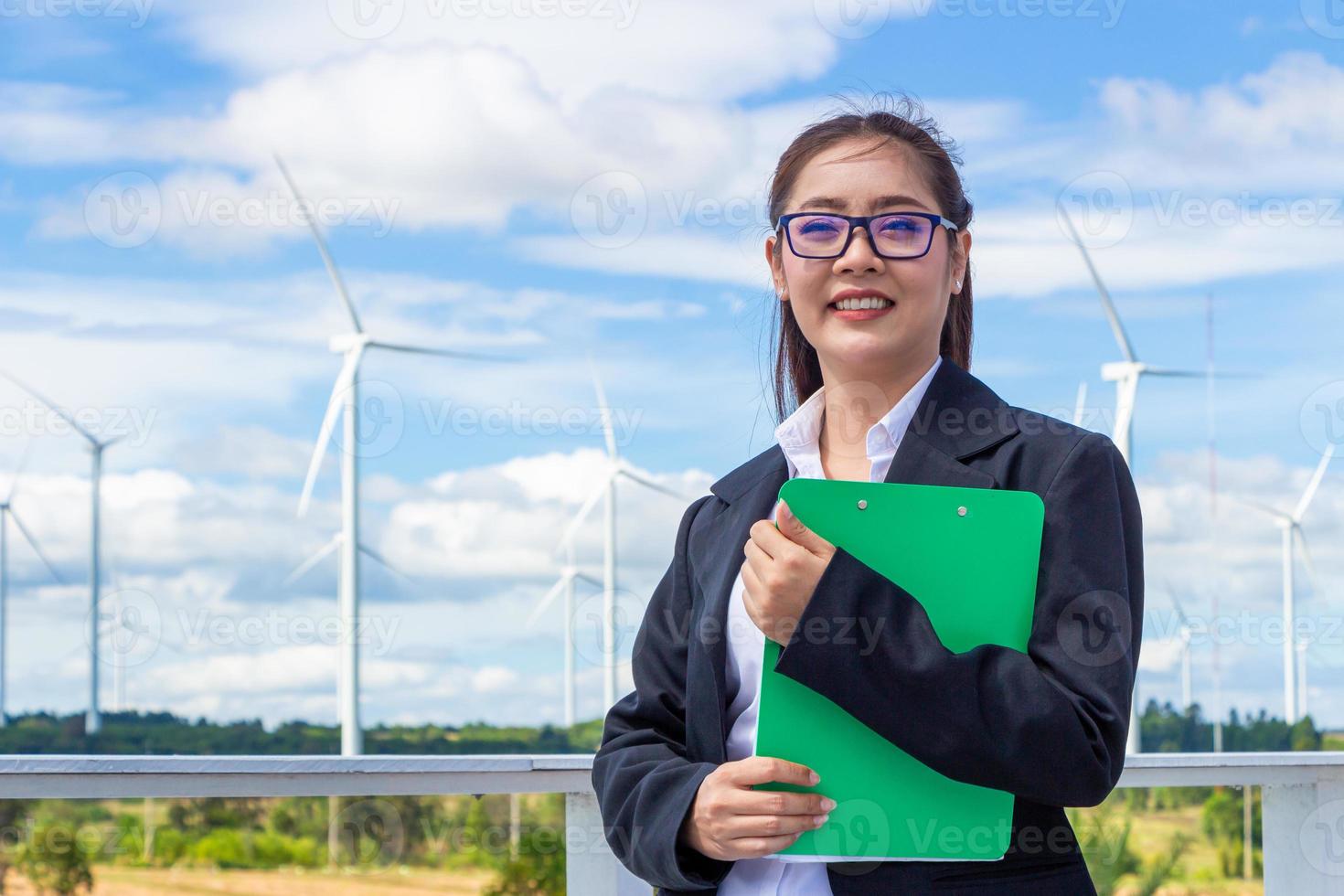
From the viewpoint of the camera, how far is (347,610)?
2239 centimetres

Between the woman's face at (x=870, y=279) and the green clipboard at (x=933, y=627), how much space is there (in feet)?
1.40

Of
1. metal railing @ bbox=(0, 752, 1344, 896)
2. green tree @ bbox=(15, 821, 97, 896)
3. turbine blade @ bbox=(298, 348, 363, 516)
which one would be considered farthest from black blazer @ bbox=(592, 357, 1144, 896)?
green tree @ bbox=(15, 821, 97, 896)

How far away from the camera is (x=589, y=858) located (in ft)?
12.1

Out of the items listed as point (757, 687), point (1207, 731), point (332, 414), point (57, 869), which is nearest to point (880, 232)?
point (757, 687)

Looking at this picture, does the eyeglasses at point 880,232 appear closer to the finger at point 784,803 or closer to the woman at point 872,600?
the woman at point 872,600

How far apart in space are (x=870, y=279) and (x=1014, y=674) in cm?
72

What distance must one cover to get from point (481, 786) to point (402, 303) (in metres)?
105

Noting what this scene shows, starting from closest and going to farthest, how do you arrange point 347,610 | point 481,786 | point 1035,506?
point 1035,506
point 481,786
point 347,610

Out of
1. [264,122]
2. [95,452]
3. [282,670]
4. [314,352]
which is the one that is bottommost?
[282,670]

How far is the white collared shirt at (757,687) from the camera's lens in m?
2.50

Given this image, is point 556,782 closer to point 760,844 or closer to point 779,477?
point 779,477

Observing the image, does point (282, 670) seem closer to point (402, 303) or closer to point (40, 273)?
point (402, 303)

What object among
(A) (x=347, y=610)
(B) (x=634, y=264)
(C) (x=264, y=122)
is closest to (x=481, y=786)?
(A) (x=347, y=610)

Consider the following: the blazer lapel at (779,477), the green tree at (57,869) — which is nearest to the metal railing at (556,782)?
the blazer lapel at (779,477)
